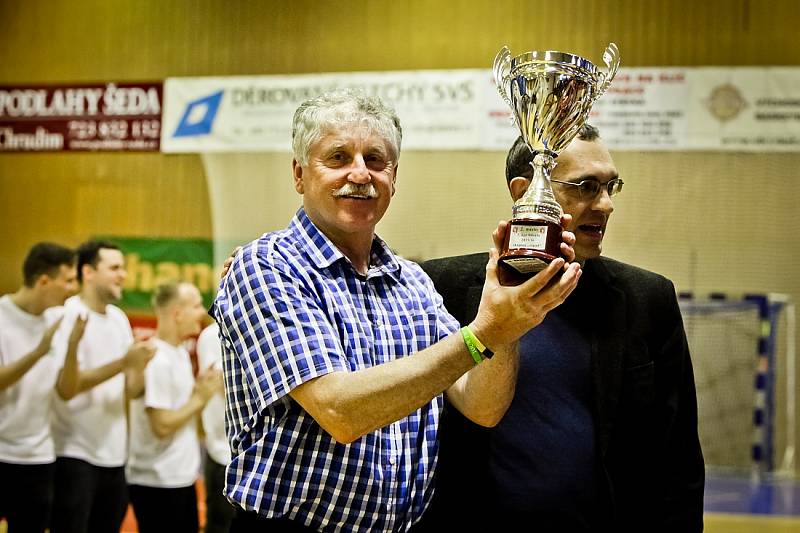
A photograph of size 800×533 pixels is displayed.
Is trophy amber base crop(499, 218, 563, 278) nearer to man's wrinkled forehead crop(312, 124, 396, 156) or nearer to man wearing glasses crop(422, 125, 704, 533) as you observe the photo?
man's wrinkled forehead crop(312, 124, 396, 156)

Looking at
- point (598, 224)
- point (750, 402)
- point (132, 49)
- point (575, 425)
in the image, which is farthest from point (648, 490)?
point (132, 49)

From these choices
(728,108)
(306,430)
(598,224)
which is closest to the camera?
(306,430)

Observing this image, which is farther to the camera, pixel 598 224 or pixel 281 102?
pixel 281 102

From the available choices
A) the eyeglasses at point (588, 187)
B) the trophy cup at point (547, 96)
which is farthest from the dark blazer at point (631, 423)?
the trophy cup at point (547, 96)

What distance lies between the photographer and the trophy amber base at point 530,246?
1.63m

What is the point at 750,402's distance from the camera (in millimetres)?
7969

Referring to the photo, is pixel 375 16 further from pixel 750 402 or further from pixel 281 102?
pixel 750 402

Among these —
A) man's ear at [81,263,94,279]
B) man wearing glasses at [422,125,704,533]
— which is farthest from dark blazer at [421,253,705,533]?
man's ear at [81,263,94,279]

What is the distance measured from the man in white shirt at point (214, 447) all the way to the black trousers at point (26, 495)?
905mm

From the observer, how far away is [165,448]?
17.3 ft

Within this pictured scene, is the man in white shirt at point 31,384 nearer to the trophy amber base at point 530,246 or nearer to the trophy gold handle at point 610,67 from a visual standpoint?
the trophy gold handle at point 610,67

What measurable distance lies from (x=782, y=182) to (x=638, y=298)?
5.61 meters

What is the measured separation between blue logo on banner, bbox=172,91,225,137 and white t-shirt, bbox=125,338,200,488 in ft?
9.77

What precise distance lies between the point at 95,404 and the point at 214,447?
777 mm
